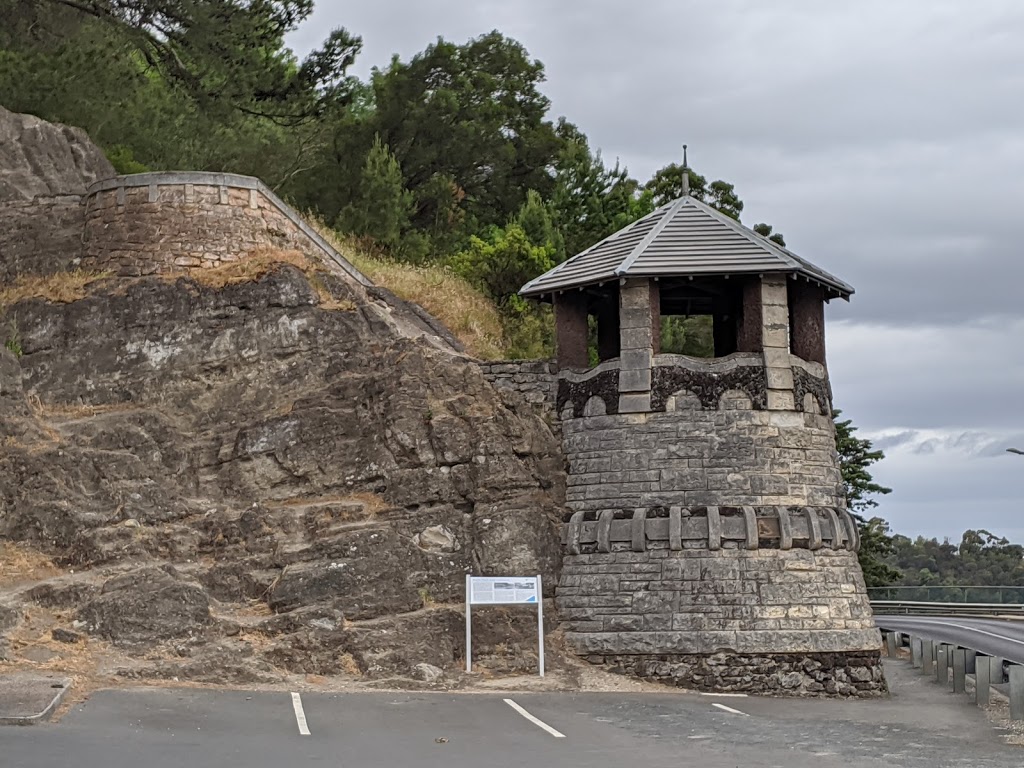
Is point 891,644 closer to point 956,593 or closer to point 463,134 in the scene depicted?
point 463,134

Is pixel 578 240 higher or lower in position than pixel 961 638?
higher

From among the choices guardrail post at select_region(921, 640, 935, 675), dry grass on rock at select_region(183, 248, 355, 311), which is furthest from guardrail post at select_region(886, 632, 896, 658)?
dry grass on rock at select_region(183, 248, 355, 311)

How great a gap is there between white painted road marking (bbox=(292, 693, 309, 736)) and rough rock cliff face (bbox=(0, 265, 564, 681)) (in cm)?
148

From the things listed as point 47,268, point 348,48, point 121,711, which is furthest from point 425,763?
point 348,48

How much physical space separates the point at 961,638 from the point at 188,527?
68.1ft

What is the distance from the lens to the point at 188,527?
22.3 metres

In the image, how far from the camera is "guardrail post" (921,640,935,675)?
84.6 feet

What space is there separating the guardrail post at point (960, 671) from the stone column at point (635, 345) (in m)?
6.43

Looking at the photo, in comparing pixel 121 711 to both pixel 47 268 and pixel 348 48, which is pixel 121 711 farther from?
pixel 348 48

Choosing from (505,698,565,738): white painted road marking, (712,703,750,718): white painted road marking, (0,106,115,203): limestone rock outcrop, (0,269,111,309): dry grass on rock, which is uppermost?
(0,106,115,203): limestone rock outcrop

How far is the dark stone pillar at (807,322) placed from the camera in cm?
2431

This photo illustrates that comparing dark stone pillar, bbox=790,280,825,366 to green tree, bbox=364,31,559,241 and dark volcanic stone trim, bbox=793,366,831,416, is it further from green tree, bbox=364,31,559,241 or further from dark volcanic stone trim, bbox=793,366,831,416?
green tree, bbox=364,31,559,241

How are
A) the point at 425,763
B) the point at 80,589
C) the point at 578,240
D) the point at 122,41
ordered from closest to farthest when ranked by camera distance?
the point at 425,763
the point at 80,589
the point at 122,41
the point at 578,240

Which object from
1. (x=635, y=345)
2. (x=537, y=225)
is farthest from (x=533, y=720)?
(x=537, y=225)
